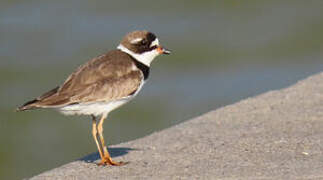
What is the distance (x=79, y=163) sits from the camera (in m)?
7.66

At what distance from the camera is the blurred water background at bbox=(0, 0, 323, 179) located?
1285 cm

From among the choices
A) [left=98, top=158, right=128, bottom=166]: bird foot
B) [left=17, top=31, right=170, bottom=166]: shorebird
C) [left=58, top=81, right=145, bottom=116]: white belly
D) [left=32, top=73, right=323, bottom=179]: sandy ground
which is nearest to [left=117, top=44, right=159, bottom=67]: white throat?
[left=17, top=31, right=170, bottom=166]: shorebird

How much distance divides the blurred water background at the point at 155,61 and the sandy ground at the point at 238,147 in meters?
3.66

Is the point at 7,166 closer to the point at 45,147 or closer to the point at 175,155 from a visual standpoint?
the point at 45,147

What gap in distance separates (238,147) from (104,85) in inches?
53.2

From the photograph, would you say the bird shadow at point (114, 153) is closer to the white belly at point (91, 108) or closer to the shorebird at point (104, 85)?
the shorebird at point (104, 85)

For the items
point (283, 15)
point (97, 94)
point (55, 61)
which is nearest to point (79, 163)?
point (97, 94)

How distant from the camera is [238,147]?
765cm

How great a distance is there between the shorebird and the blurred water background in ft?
14.2

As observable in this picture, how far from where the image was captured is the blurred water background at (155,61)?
42.1 feet

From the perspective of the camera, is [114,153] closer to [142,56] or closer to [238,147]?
[142,56]

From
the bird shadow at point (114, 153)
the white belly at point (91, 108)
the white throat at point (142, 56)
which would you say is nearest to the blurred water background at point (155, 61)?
the bird shadow at point (114, 153)

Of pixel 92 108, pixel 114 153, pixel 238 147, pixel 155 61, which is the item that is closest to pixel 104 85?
pixel 92 108

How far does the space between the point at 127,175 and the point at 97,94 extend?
752 millimetres
